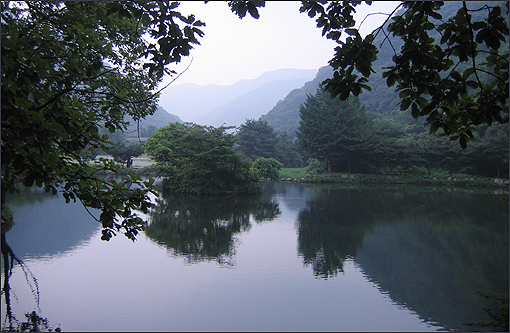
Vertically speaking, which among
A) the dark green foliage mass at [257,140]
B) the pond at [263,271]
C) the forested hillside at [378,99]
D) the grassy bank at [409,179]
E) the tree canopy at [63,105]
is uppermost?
the forested hillside at [378,99]

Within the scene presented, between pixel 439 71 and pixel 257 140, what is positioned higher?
pixel 257 140

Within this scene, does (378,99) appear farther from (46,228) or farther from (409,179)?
(46,228)

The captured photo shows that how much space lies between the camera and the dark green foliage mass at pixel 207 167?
12.5 metres

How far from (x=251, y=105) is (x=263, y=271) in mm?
82385

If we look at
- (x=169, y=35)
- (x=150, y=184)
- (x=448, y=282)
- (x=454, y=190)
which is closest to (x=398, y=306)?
(x=448, y=282)

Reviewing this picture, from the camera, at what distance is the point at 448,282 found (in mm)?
4707

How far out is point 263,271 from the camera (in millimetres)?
5051

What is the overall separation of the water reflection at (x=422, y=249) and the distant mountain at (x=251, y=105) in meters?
64.4

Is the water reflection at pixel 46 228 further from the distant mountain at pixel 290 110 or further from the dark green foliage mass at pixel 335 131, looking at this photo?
the distant mountain at pixel 290 110

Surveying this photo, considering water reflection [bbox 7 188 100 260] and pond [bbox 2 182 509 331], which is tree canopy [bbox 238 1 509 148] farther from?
water reflection [bbox 7 188 100 260]

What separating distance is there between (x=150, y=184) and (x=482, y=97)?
177 centimetres

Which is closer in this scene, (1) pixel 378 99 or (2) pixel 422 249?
(2) pixel 422 249

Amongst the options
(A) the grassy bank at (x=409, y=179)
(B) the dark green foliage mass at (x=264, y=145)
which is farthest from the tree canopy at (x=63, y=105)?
(B) the dark green foliage mass at (x=264, y=145)

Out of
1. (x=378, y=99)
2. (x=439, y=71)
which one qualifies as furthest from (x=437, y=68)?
(x=378, y=99)
